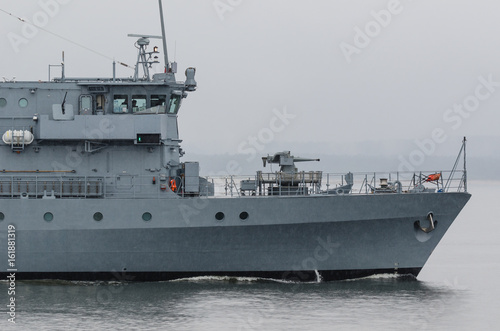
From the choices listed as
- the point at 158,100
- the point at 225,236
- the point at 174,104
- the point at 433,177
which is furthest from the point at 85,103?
the point at 433,177

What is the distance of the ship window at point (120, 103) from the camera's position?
95.5 ft

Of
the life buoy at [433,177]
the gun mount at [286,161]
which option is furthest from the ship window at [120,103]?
the life buoy at [433,177]

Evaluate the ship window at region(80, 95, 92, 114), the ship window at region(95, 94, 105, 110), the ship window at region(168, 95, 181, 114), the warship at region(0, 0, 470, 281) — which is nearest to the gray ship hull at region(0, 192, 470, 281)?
the warship at region(0, 0, 470, 281)

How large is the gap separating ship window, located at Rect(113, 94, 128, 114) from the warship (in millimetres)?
34

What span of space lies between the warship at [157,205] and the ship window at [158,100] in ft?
0.11

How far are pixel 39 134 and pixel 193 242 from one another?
6.23 meters

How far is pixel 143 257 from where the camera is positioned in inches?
1096

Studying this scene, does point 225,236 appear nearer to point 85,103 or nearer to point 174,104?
point 174,104

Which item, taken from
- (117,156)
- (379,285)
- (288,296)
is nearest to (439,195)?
(379,285)

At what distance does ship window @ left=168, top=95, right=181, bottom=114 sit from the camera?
1157 inches

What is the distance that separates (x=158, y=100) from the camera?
29.2 meters

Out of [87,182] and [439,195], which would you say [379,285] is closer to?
[439,195]

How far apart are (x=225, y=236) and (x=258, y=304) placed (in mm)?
3136

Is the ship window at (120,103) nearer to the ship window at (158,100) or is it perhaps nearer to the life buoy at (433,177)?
the ship window at (158,100)
